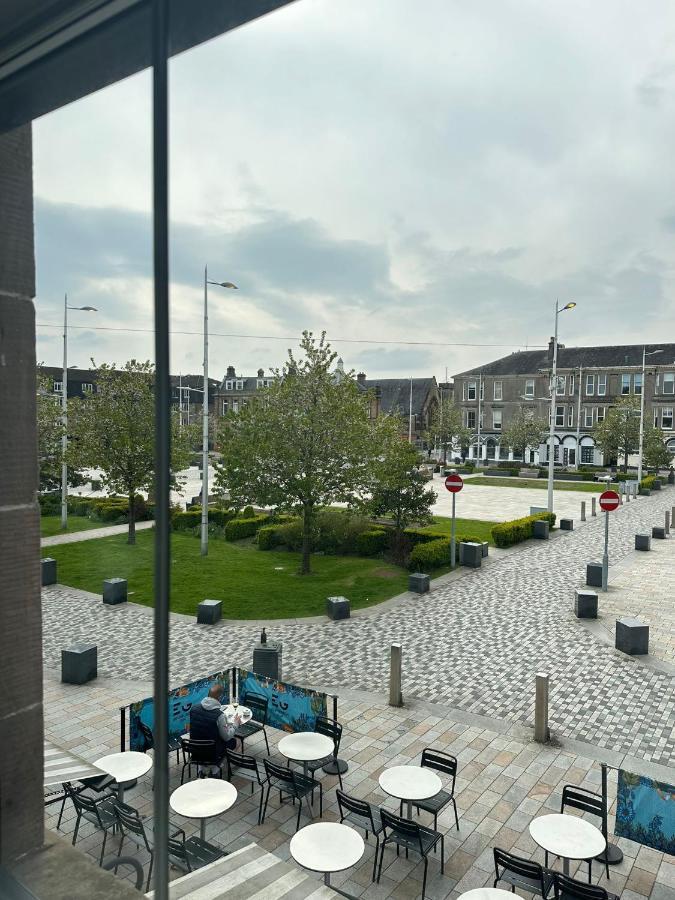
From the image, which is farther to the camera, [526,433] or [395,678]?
[526,433]

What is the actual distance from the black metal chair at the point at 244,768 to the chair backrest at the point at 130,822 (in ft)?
4.34

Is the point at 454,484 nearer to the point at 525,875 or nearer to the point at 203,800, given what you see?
the point at 203,800

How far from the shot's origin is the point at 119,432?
21203 millimetres

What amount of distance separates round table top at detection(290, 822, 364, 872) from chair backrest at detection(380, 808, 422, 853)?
62 centimetres

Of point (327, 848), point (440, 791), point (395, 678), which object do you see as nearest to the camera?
point (327, 848)

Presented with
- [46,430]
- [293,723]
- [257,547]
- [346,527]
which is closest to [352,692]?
[293,723]

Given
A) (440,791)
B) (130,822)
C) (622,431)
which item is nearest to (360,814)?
(440,791)

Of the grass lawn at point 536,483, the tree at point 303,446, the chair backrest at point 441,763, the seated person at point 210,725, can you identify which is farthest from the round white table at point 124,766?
the grass lawn at point 536,483

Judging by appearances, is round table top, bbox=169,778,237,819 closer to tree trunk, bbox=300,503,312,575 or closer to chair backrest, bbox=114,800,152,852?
chair backrest, bbox=114,800,152,852

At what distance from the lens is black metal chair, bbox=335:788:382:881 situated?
6.08m

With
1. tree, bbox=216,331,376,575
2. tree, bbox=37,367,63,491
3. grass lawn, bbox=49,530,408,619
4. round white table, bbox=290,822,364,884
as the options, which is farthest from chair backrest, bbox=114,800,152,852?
tree, bbox=37,367,63,491

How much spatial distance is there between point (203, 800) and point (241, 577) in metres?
11.4

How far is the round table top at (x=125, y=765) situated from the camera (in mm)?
6402

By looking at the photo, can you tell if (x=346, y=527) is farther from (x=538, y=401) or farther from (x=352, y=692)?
(x=538, y=401)
